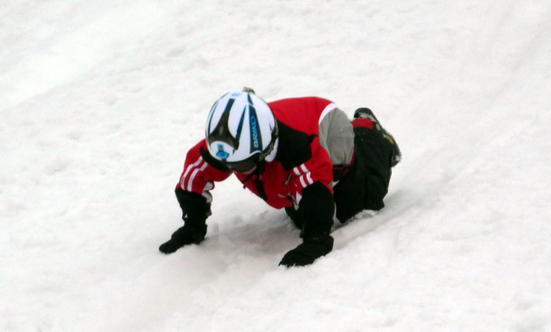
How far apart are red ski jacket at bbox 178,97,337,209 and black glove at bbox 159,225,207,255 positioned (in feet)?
0.67

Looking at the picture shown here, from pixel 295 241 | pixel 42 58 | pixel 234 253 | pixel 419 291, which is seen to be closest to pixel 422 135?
pixel 295 241

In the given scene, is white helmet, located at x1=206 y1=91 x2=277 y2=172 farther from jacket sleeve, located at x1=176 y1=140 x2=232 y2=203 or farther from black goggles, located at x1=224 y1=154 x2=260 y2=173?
jacket sleeve, located at x1=176 y1=140 x2=232 y2=203

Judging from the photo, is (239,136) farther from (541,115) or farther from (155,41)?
(155,41)

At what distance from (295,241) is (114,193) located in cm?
159

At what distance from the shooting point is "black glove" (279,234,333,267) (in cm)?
286

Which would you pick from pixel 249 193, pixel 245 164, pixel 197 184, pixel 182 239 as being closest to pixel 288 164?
pixel 245 164

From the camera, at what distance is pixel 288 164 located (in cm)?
303

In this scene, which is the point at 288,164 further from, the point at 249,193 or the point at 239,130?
the point at 249,193

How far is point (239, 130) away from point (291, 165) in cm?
37

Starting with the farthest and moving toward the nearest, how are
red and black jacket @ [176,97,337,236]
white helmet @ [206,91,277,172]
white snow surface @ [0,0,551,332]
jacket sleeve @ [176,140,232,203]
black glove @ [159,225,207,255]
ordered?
1. black glove @ [159,225,207,255]
2. jacket sleeve @ [176,140,232,203]
3. red and black jacket @ [176,97,337,236]
4. white helmet @ [206,91,277,172]
5. white snow surface @ [0,0,551,332]

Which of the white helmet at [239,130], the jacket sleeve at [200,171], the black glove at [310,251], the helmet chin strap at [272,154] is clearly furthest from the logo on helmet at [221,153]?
the black glove at [310,251]

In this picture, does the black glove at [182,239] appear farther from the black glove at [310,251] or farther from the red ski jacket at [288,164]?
the black glove at [310,251]

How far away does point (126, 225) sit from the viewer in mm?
3973

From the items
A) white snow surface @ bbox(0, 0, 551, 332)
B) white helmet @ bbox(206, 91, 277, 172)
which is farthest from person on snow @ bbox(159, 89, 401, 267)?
white snow surface @ bbox(0, 0, 551, 332)
